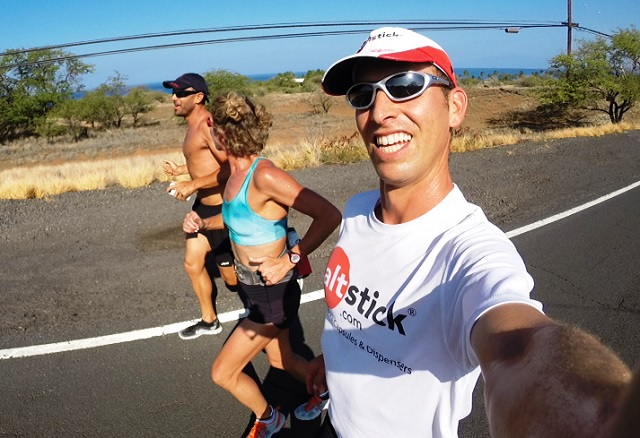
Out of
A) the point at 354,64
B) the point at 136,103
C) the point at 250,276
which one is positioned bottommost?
the point at 136,103

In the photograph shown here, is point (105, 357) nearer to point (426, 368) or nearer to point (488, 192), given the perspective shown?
point (426, 368)

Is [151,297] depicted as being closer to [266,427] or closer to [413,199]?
[266,427]

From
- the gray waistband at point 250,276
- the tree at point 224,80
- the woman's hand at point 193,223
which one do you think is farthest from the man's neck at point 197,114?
the tree at point 224,80

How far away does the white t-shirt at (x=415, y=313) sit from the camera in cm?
133

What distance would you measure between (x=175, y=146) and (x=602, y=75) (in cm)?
2794

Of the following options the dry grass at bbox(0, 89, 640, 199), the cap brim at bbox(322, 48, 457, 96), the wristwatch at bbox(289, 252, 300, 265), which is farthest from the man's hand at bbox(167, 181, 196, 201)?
the dry grass at bbox(0, 89, 640, 199)

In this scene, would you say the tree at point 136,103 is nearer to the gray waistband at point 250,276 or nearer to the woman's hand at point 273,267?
the gray waistband at point 250,276

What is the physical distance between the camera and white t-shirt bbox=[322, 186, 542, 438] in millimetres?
1327

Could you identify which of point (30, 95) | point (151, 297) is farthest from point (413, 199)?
point (30, 95)

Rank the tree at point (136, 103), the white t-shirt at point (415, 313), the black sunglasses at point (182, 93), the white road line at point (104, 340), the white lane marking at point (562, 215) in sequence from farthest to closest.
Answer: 1. the tree at point (136, 103)
2. the white lane marking at point (562, 215)
3. the black sunglasses at point (182, 93)
4. the white road line at point (104, 340)
5. the white t-shirt at point (415, 313)

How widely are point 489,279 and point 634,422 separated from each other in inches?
30.9

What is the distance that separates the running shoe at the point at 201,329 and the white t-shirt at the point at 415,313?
250 cm

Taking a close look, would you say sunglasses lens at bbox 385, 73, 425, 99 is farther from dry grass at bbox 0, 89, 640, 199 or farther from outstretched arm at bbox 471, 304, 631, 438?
dry grass at bbox 0, 89, 640, 199

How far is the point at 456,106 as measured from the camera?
1.79 meters
